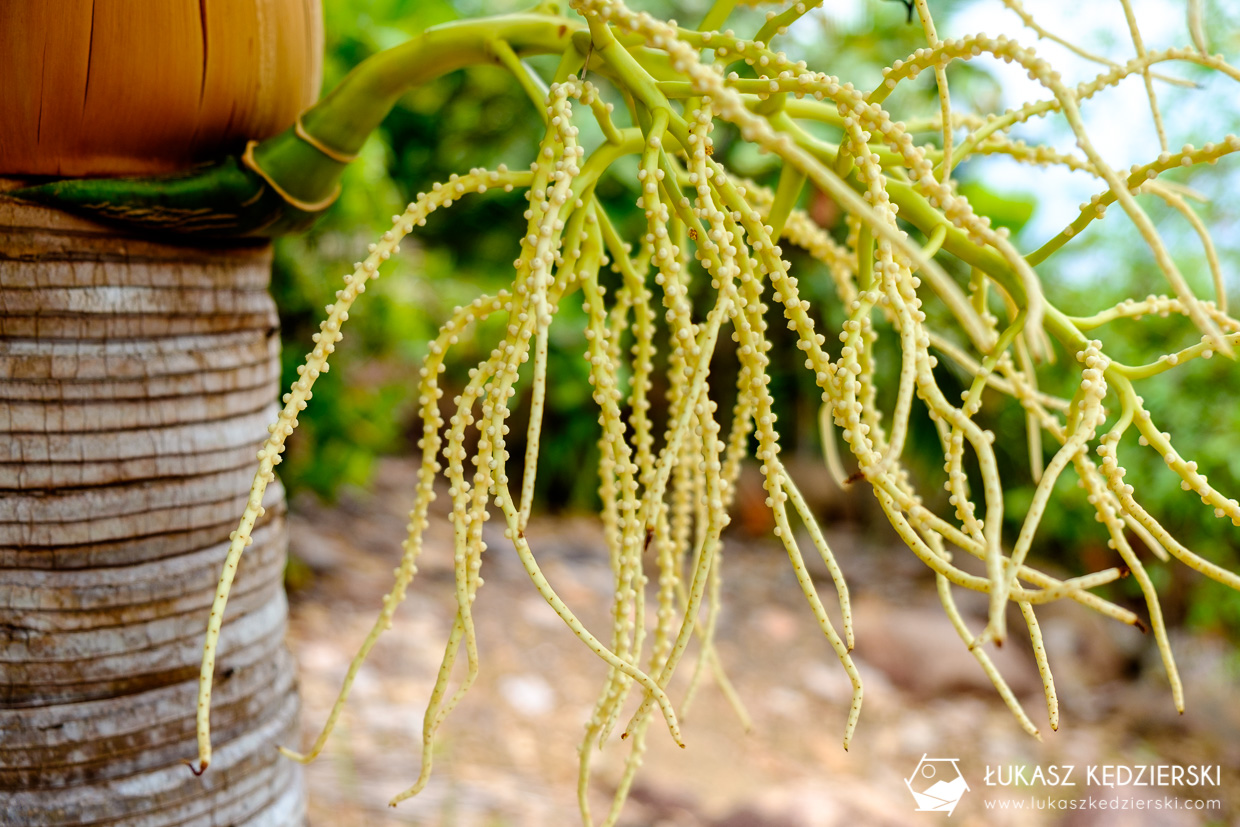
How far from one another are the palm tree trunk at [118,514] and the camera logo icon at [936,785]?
1.64 metres

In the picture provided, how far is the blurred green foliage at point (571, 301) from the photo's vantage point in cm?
239

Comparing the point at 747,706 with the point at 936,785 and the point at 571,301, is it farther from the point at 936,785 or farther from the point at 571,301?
the point at 571,301

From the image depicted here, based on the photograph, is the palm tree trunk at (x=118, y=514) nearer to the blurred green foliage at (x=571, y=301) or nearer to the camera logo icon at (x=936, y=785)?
the blurred green foliage at (x=571, y=301)

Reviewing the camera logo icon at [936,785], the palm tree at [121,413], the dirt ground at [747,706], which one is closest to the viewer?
the palm tree at [121,413]

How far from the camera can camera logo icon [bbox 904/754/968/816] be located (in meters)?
1.99

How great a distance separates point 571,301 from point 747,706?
155 centimetres

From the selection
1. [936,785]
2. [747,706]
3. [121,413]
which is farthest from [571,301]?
[121,413]

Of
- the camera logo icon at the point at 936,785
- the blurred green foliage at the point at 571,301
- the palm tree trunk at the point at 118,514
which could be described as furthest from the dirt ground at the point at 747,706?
the palm tree trunk at the point at 118,514

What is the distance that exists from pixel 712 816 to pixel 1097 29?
2.87 metres

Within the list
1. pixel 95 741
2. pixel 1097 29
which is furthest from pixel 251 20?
pixel 1097 29

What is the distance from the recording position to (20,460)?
26.3 inches

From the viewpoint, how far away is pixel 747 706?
250cm

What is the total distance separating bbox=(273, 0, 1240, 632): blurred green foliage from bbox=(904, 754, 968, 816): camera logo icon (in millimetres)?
909

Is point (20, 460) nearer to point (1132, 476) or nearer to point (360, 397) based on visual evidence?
point (360, 397)
